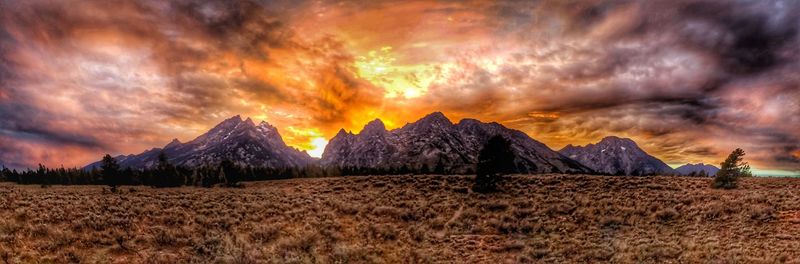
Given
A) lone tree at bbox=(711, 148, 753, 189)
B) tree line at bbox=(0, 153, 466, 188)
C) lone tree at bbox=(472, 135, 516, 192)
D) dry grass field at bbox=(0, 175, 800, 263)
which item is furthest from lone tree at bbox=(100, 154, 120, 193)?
lone tree at bbox=(711, 148, 753, 189)

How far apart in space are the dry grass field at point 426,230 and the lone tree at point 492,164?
601 centimetres

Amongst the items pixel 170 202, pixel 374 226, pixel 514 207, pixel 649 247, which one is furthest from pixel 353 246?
pixel 170 202

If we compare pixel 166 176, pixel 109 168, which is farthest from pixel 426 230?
pixel 166 176

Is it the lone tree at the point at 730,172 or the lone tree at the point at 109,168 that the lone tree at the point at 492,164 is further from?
the lone tree at the point at 109,168

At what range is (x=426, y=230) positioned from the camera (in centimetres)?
2222

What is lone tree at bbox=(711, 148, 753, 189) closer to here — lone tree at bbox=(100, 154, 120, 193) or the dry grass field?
the dry grass field

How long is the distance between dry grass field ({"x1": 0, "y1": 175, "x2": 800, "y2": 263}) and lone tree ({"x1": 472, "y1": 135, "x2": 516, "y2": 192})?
6.01 m

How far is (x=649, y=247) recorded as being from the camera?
16031 millimetres

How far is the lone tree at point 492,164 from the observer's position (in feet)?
125

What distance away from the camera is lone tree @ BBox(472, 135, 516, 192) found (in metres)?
38.1

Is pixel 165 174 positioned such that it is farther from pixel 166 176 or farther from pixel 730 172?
pixel 730 172

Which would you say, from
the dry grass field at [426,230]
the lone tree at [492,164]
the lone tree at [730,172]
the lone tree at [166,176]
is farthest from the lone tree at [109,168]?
the lone tree at [730,172]

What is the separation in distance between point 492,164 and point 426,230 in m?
19.1

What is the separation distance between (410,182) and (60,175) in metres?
114
